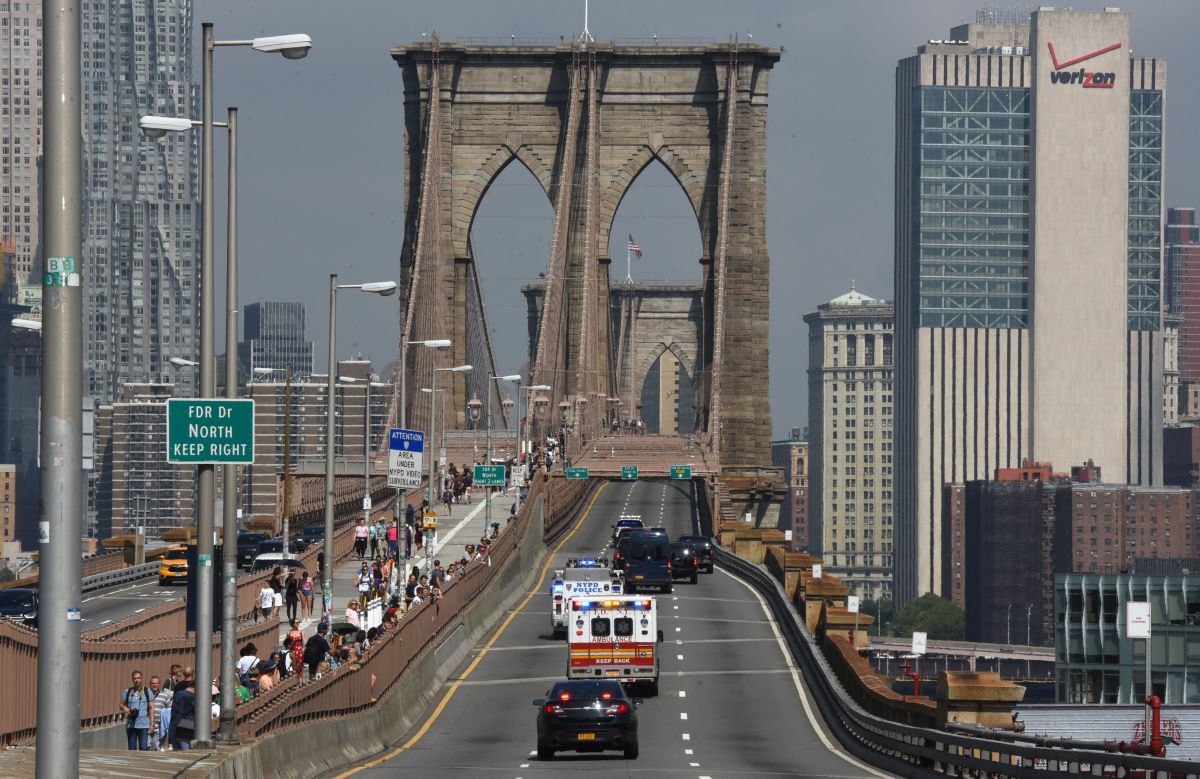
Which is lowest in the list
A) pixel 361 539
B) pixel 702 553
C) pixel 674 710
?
pixel 674 710

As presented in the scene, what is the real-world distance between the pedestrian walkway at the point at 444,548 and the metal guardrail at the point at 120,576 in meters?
6.85

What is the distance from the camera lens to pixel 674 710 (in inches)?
1838

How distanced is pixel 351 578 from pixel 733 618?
40.2 ft

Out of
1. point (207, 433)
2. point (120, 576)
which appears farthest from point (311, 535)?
point (207, 433)

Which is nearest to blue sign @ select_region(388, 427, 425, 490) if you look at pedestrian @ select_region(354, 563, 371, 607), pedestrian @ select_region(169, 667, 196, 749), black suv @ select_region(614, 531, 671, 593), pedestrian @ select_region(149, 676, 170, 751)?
pedestrian @ select_region(149, 676, 170, 751)

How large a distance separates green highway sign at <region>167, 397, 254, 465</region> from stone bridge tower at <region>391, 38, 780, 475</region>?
10572 cm

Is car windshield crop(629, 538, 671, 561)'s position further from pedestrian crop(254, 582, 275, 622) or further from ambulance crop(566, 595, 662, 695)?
ambulance crop(566, 595, 662, 695)

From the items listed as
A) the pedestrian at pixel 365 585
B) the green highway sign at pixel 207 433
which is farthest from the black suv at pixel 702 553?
the green highway sign at pixel 207 433

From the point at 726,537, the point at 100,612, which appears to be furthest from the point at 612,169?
the point at 100,612

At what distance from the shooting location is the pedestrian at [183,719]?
27000 mm

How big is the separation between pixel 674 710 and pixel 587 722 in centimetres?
1087

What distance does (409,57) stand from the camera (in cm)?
13550

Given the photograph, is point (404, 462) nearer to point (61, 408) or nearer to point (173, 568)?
point (61, 408)

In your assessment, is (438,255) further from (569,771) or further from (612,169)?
(569,771)
